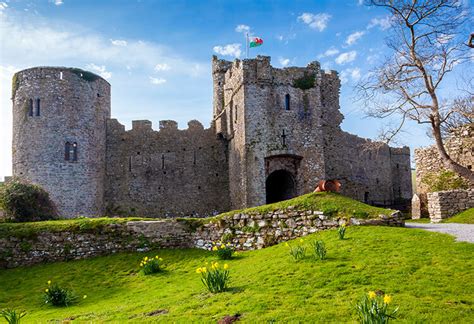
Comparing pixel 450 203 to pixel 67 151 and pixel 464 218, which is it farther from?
pixel 67 151

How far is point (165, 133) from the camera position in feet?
113

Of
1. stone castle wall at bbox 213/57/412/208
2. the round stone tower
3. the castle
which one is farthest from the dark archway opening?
the round stone tower

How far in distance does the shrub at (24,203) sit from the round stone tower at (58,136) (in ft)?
8.46

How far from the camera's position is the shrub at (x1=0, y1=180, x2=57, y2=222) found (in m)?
23.6

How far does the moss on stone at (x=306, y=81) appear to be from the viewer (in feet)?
98.3

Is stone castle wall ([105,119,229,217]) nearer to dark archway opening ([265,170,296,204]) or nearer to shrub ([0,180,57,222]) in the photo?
dark archway opening ([265,170,296,204])

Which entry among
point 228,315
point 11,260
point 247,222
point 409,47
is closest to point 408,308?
point 228,315

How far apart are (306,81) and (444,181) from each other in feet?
35.4

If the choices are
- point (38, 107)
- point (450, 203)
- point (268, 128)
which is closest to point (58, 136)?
point (38, 107)

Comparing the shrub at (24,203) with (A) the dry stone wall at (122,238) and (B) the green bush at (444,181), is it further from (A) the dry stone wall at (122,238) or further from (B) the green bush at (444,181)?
(B) the green bush at (444,181)

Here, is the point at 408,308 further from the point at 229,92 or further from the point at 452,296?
the point at 229,92

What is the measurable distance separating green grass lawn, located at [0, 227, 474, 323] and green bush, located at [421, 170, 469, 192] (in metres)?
13.4

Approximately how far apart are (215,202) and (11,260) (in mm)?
17671

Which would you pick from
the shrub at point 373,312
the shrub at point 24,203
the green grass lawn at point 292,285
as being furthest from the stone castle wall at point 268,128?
the shrub at point 373,312
